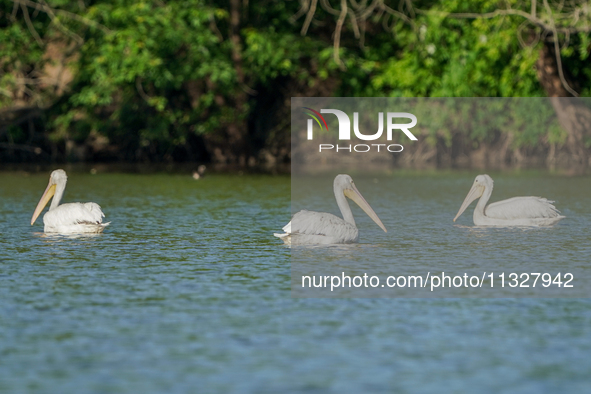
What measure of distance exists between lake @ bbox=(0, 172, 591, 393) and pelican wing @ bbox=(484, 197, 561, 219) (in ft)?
1.35

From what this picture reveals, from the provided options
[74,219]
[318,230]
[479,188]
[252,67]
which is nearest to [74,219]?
[74,219]

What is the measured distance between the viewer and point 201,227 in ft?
43.0

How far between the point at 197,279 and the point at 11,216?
20.6 feet

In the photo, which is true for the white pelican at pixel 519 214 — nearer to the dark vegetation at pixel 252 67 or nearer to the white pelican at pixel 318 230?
the white pelican at pixel 318 230

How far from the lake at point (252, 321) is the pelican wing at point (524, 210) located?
0.41 meters

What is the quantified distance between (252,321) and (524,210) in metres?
6.59

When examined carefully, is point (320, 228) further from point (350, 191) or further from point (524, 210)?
point (524, 210)

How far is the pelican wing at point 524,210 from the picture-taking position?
1292 centimetres

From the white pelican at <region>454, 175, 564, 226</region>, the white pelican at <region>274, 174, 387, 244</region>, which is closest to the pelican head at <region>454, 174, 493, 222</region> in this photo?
the white pelican at <region>454, 175, 564, 226</region>

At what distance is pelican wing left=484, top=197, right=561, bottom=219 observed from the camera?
12922 millimetres

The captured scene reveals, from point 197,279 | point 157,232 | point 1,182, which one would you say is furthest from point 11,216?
point 1,182

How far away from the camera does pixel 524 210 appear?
42.4 feet

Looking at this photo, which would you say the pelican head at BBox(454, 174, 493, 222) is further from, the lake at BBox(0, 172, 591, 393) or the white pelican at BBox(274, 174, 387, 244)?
the white pelican at BBox(274, 174, 387, 244)

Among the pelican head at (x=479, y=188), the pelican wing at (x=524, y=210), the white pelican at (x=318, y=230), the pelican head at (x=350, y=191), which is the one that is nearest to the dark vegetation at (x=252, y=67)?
the pelican head at (x=479, y=188)
